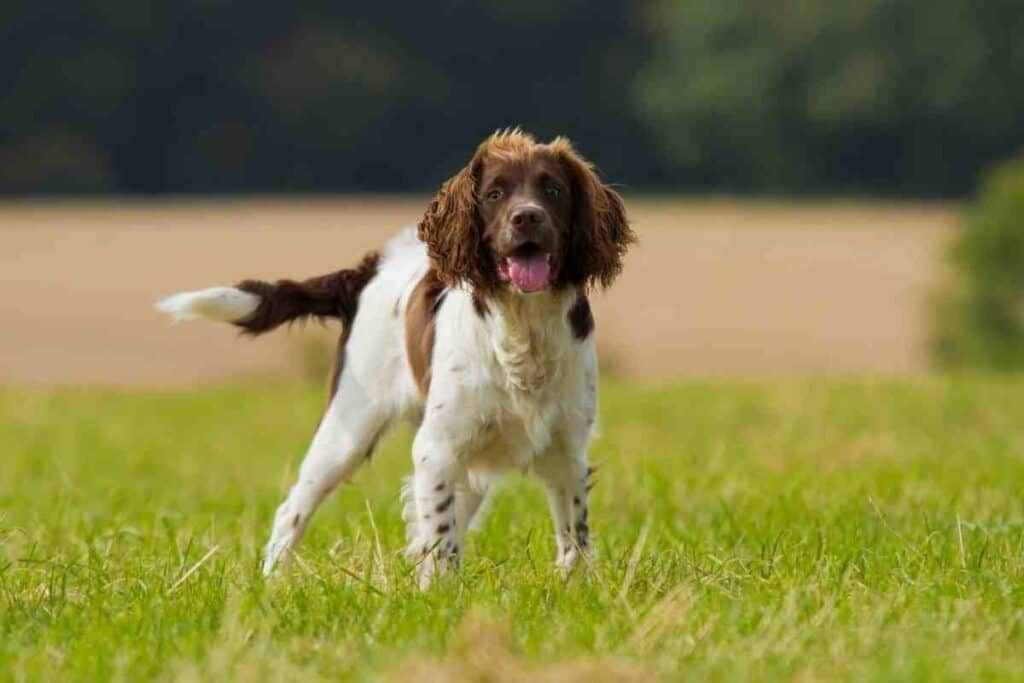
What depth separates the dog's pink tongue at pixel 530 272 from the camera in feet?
17.4

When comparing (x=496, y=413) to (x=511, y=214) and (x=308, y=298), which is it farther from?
(x=308, y=298)

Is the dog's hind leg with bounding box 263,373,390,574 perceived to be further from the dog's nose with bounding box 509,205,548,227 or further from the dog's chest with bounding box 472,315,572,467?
the dog's nose with bounding box 509,205,548,227

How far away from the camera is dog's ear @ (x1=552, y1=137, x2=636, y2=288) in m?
5.50

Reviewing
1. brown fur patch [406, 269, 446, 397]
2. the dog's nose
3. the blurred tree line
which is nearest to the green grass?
brown fur patch [406, 269, 446, 397]

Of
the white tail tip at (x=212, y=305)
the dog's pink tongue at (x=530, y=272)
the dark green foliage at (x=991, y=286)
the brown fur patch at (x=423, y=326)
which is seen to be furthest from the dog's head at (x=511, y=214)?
the dark green foliage at (x=991, y=286)

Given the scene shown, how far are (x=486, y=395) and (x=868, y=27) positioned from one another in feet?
161

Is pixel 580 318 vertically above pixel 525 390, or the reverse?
pixel 580 318

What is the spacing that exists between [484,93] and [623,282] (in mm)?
20200

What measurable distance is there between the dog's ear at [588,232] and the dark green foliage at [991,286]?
19300 millimetres

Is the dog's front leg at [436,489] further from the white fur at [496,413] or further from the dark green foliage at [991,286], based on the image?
the dark green foliage at [991,286]

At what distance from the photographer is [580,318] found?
222 inches

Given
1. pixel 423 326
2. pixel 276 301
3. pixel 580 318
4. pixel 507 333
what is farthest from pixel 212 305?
pixel 580 318

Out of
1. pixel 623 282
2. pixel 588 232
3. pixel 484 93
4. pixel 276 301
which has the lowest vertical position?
pixel 623 282

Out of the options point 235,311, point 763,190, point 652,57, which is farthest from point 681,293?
point 235,311
